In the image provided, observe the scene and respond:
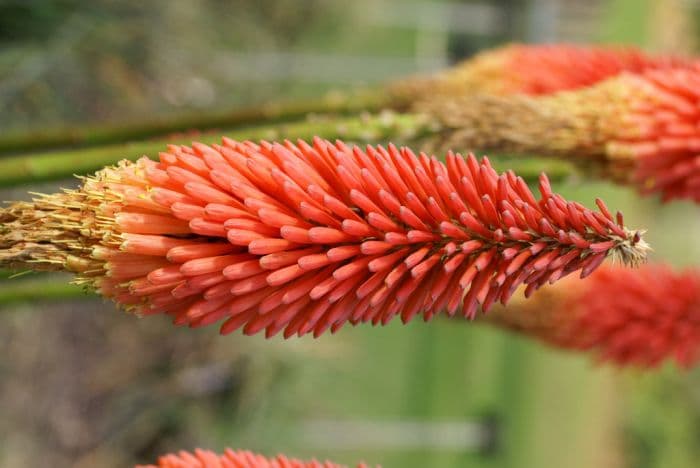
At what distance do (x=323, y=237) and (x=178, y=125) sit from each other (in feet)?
5.25

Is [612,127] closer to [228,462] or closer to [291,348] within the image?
[228,462]

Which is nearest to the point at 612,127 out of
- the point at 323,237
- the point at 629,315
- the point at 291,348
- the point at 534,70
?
the point at 534,70

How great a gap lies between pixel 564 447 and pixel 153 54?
769 cm

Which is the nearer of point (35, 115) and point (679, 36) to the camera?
point (35, 115)

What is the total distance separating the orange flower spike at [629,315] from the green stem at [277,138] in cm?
75

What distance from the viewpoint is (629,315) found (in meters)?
3.01

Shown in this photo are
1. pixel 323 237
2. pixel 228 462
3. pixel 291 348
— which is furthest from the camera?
pixel 291 348

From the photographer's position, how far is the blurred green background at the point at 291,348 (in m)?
5.29

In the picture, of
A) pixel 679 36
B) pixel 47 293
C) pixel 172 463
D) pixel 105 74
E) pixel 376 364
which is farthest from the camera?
pixel 679 36

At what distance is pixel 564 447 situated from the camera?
421 inches

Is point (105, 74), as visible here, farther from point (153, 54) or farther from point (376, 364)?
point (376, 364)

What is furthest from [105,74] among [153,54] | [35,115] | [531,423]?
[531,423]

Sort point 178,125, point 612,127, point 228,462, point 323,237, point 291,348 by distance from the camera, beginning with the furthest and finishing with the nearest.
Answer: point 291,348, point 178,125, point 612,127, point 228,462, point 323,237

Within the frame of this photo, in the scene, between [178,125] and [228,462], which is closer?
[228,462]
